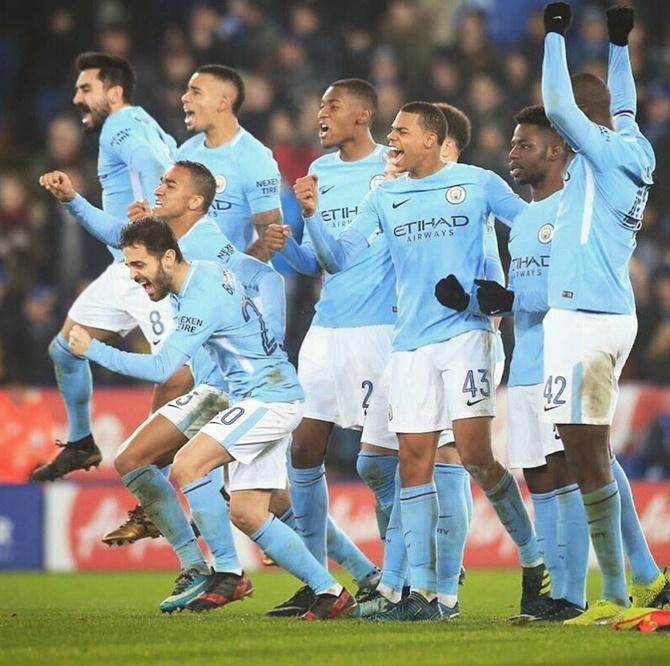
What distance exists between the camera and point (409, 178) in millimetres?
7488

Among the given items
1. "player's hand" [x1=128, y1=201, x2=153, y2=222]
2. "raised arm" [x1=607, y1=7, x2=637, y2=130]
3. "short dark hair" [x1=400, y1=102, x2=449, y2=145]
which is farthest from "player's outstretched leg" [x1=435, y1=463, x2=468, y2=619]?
"player's hand" [x1=128, y1=201, x2=153, y2=222]

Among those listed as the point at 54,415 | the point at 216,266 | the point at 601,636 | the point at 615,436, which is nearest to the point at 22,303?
the point at 54,415

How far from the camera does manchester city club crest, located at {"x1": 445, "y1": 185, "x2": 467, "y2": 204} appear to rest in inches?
287

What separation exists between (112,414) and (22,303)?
5.84ft

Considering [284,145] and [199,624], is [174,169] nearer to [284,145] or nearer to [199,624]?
[199,624]

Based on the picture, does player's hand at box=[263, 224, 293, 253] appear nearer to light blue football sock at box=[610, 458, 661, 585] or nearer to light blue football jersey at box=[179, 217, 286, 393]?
light blue football jersey at box=[179, 217, 286, 393]

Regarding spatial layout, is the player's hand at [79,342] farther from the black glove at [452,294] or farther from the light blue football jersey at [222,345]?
the black glove at [452,294]

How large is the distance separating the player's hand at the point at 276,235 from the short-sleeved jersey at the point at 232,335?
1.84 feet

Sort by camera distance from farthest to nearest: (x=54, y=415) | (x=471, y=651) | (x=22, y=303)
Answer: (x=22, y=303) < (x=54, y=415) < (x=471, y=651)

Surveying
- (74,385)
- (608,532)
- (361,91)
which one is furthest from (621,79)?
(74,385)

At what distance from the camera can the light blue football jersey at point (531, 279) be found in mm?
7301

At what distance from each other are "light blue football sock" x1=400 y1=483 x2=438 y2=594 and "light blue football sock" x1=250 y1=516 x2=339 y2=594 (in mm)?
398

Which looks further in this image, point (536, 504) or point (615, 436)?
point (615, 436)

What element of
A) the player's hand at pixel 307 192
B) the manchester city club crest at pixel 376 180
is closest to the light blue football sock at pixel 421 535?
the player's hand at pixel 307 192
